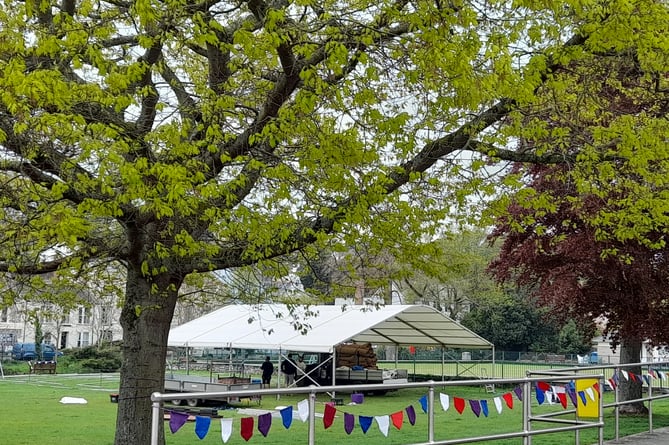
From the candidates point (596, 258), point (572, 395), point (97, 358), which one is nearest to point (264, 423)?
point (572, 395)

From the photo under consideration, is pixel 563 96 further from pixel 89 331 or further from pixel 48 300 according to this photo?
pixel 89 331

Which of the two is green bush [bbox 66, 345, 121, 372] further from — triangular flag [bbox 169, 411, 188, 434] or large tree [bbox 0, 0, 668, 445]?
triangular flag [bbox 169, 411, 188, 434]

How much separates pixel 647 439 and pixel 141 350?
29.2 ft

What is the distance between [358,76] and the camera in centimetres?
1012

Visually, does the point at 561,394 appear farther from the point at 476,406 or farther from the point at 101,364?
the point at 101,364

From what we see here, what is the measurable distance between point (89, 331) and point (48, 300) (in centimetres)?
6449

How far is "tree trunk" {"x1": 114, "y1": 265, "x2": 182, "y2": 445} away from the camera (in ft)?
37.0

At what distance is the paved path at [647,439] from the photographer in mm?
13758

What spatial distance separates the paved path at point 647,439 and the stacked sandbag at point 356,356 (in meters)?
19.0

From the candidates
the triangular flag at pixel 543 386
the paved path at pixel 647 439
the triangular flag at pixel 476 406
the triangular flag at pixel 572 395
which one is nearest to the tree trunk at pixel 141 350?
the triangular flag at pixel 476 406

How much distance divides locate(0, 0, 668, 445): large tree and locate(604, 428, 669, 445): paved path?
17.5 feet

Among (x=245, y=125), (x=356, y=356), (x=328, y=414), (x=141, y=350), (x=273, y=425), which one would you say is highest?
(x=245, y=125)

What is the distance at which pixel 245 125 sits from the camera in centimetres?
1146

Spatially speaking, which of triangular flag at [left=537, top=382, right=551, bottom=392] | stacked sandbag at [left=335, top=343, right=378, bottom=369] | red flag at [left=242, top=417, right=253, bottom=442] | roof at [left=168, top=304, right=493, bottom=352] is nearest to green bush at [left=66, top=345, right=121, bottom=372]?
roof at [left=168, top=304, right=493, bottom=352]
